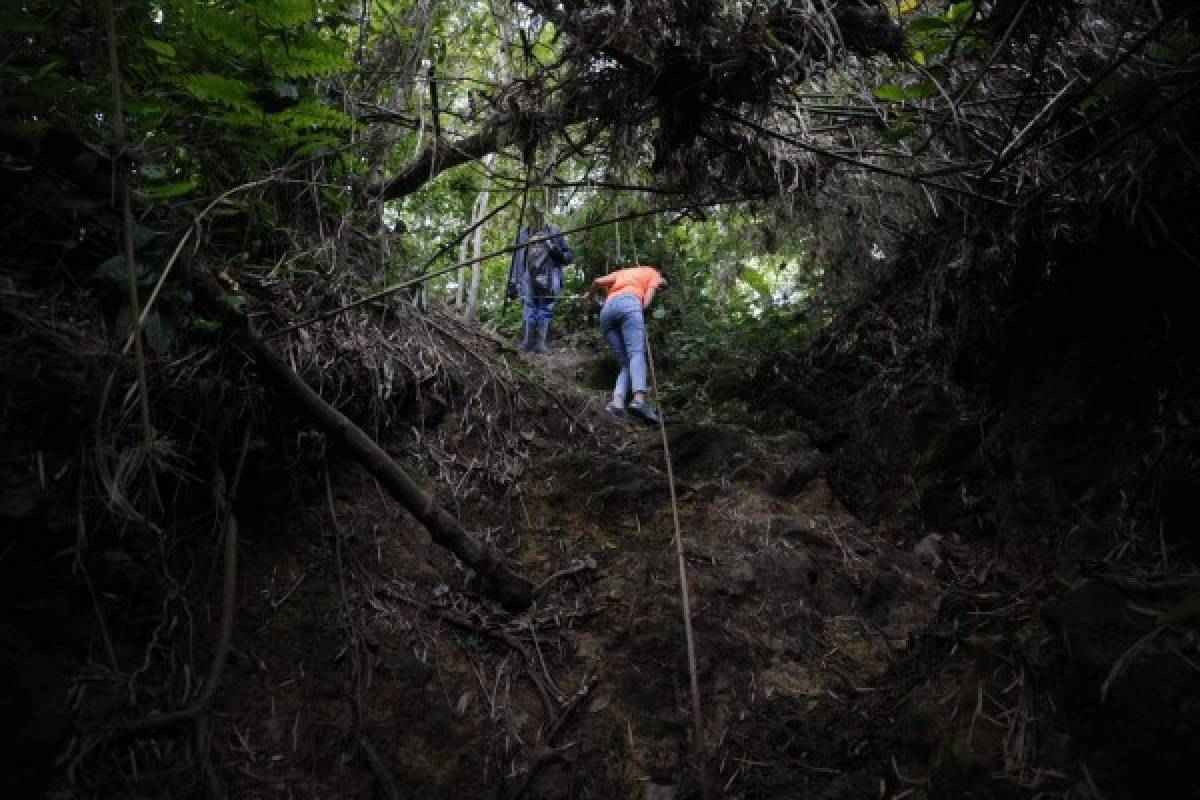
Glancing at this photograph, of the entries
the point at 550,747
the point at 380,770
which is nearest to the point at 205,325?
the point at 380,770

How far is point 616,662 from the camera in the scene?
2.64 meters

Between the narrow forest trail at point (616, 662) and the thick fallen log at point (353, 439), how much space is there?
0.97 ft

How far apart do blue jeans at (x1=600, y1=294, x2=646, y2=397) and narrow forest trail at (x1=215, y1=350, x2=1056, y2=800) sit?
1.97 m

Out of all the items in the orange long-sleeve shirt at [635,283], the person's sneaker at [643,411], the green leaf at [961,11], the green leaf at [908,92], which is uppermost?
the orange long-sleeve shirt at [635,283]

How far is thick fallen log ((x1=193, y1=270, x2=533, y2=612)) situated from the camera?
2271mm

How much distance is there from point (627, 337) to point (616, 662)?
3439mm

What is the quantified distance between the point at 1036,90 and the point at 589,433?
310 cm

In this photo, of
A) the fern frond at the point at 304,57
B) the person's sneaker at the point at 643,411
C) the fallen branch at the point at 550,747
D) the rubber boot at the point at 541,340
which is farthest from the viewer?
the rubber boot at the point at 541,340

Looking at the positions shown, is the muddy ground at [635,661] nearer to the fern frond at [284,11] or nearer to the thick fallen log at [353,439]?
the thick fallen log at [353,439]

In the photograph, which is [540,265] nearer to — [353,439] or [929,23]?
[353,439]

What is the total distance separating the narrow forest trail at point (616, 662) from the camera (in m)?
2.03

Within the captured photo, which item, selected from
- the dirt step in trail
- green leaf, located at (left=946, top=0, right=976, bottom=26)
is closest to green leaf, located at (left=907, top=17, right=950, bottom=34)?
green leaf, located at (left=946, top=0, right=976, bottom=26)

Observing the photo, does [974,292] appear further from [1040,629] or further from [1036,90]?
[1040,629]

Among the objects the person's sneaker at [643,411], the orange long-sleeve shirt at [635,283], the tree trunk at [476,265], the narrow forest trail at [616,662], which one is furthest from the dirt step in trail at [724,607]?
the tree trunk at [476,265]
